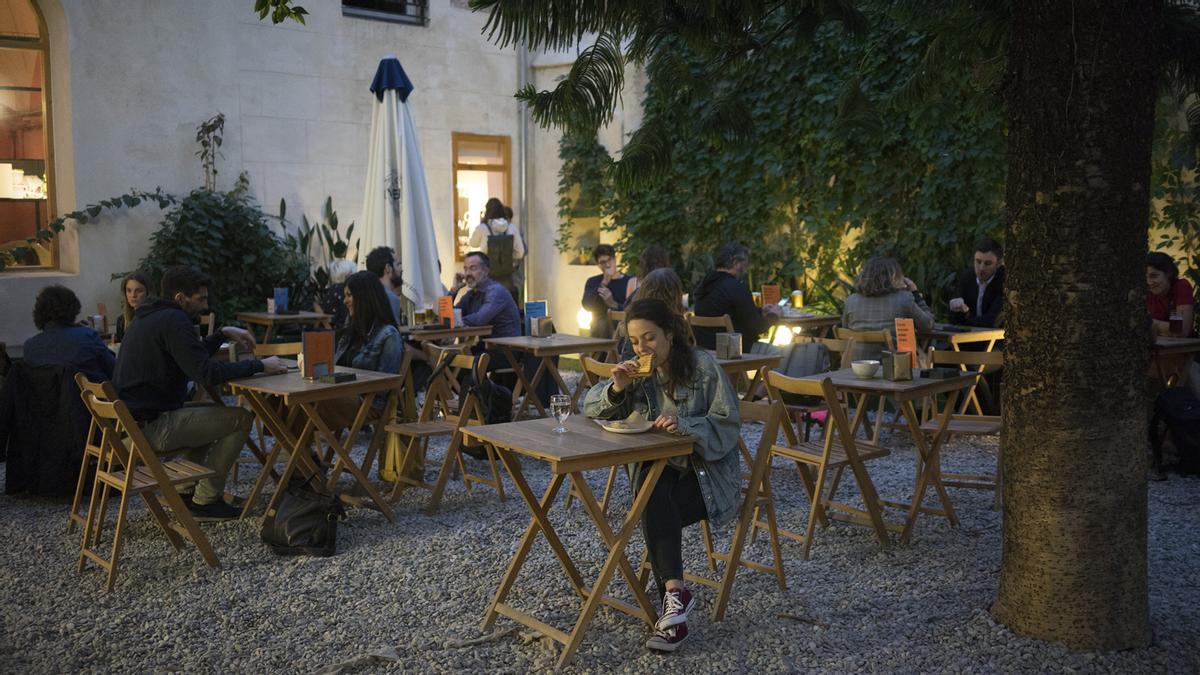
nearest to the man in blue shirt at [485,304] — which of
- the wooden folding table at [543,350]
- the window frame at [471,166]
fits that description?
the wooden folding table at [543,350]

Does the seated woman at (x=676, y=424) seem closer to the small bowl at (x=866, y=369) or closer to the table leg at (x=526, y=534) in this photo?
the table leg at (x=526, y=534)

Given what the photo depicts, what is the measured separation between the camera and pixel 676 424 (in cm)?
385

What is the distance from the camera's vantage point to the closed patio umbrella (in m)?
9.40

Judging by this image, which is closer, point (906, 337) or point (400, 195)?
point (906, 337)

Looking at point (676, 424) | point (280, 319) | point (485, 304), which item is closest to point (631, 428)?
point (676, 424)

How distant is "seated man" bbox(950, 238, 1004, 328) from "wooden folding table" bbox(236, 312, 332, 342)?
18.5 ft

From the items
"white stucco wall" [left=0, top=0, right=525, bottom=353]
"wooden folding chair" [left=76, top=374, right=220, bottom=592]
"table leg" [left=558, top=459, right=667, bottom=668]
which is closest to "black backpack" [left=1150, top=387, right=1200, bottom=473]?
"table leg" [left=558, top=459, right=667, bottom=668]

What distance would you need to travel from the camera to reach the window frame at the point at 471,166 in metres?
12.9

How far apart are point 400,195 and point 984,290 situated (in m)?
4.93

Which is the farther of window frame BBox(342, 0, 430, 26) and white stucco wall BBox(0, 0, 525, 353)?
window frame BBox(342, 0, 430, 26)

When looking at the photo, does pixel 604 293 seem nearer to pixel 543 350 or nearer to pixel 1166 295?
pixel 543 350

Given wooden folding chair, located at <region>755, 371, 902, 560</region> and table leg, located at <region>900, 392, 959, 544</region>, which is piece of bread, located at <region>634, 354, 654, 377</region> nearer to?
wooden folding chair, located at <region>755, 371, 902, 560</region>

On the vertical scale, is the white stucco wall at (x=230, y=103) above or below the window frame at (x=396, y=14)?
below

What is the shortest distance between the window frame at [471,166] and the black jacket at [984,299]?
21.4 ft
